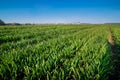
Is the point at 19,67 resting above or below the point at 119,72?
above

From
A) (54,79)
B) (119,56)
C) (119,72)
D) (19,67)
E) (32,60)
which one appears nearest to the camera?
(54,79)

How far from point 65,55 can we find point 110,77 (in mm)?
1896

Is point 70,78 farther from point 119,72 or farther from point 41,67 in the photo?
point 119,72

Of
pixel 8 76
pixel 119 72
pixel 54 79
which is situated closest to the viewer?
pixel 54 79

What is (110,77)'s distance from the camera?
6031 millimetres

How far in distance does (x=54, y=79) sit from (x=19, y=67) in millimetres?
1259

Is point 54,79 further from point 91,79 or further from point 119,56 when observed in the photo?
point 119,56

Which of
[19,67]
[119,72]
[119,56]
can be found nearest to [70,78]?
[19,67]

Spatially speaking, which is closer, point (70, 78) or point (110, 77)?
point (70, 78)

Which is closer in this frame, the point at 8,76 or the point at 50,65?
the point at 8,76

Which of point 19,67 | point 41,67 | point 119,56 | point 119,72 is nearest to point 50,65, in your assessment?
point 41,67

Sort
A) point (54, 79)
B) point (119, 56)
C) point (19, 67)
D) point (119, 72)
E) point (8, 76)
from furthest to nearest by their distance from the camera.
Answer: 1. point (119, 56)
2. point (119, 72)
3. point (19, 67)
4. point (8, 76)
5. point (54, 79)

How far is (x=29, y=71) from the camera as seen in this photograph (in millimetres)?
4742

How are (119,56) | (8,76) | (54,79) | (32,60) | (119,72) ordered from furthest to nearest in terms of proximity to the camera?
(119,56), (119,72), (32,60), (8,76), (54,79)
